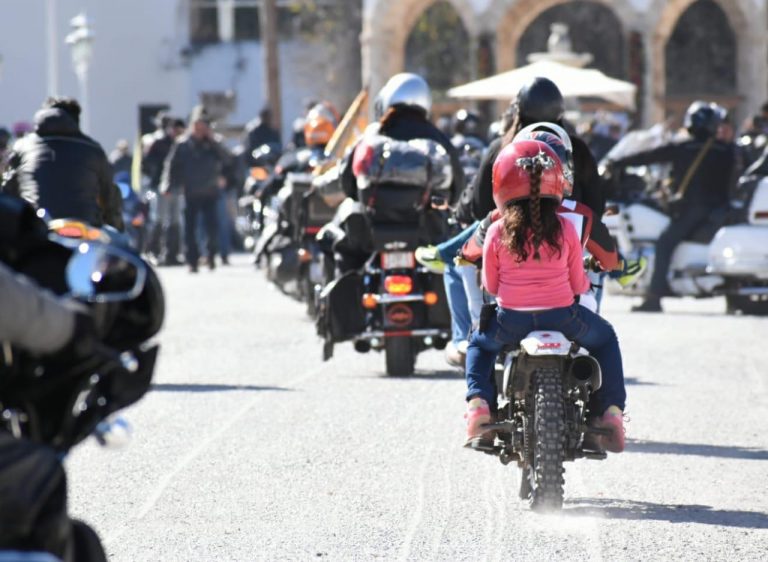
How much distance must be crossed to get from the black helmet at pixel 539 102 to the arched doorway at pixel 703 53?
37.6 meters

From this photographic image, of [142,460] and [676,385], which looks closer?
[142,460]

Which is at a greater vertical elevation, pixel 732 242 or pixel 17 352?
pixel 17 352

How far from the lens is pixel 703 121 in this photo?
19.1 meters

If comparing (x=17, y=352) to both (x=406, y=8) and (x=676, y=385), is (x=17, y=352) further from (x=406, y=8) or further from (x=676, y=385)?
(x=406, y=8)

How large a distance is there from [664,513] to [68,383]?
383 cm

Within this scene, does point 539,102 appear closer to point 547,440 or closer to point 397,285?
point 547,440

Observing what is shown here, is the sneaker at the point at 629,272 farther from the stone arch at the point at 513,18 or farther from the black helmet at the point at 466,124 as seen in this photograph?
the stone arch at the point at 513,18

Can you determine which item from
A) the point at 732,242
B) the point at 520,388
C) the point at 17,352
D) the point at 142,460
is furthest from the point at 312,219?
the point at 17,352

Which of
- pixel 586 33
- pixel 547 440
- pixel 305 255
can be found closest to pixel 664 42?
pixel 586 33

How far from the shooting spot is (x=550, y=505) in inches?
303

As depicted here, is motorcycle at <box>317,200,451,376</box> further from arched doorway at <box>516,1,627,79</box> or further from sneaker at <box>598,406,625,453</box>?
arched doorway at <box>516,1,627,79</box>

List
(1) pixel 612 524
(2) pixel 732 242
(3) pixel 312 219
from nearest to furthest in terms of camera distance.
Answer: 1. (1) pixel 612 524
2. (3) pixel 312 219
3. (2) pixel 732 242

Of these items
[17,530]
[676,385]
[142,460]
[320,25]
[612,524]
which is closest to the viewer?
[17,530]

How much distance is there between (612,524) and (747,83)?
119ft
